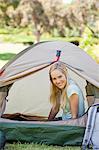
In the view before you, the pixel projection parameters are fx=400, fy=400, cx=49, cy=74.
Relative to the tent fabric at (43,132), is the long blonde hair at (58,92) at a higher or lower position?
higher

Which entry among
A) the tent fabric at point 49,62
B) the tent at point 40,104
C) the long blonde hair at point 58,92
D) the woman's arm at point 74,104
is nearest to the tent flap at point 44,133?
the tent at point 40,104

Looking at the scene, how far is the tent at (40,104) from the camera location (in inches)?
166

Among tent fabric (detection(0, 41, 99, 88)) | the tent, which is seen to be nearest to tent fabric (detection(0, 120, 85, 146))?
the tent

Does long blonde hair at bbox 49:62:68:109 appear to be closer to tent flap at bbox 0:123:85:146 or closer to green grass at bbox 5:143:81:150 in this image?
tent flap at bbox 0:123:85:146

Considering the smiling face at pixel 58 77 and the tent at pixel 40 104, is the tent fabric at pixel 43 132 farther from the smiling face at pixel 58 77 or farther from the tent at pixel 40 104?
the smiling face at pixel 58 77

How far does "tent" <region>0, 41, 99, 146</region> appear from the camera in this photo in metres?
4.22

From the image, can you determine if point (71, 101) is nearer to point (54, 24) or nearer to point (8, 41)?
point (54, 24)

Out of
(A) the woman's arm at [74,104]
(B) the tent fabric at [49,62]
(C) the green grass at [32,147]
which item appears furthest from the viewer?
(B) the tent fabric at [49,62]

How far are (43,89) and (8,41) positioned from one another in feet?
83.9

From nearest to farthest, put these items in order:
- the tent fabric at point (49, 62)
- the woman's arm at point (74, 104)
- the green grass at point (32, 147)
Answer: the green grass at point (32, 147), the woman's arm at point (74, 104), the tent fabric at point (49, 62)

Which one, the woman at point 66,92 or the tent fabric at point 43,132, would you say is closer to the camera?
the tent fabric at point 43,132

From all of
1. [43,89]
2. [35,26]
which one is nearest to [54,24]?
[35,26]

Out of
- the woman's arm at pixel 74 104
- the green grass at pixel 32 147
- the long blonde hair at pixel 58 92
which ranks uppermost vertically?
the long blonde hair at pixel 58 92

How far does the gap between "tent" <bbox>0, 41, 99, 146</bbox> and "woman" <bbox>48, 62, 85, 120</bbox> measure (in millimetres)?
105
